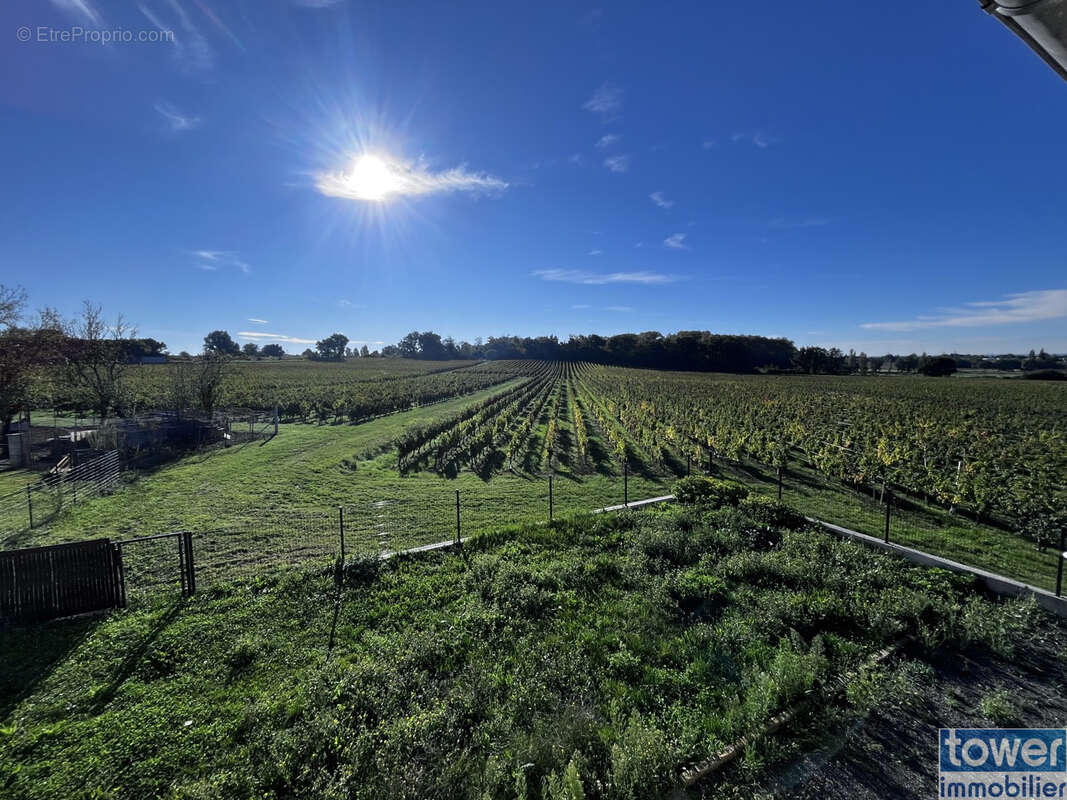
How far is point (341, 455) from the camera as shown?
725 inches

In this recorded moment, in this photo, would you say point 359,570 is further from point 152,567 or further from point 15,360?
point 15,360

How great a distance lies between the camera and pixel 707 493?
11094 millimetres

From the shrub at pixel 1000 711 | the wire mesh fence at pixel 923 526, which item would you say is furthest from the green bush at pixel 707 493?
the shrub at pixel 1000 711

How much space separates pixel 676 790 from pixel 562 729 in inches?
43.3

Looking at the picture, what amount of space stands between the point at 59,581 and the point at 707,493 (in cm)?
1297

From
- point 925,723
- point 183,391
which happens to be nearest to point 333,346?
point 183,391

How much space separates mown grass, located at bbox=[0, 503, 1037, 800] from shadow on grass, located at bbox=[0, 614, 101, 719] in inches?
1.0

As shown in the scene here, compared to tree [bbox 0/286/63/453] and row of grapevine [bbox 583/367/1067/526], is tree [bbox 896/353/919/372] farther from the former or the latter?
tree [bbox 0/286/63/453]

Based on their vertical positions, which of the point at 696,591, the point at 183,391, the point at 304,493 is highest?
the point at 183,391

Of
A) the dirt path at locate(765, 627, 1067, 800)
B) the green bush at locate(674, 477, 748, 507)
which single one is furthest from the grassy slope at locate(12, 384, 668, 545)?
the dirt path at locate(765, 627, 1067, 800)

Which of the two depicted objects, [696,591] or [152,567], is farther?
[152,567]

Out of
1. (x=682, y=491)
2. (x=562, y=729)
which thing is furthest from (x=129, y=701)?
(x=682, y=491)

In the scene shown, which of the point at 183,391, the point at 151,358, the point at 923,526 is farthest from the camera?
the point at 151,358

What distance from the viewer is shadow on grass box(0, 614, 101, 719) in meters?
4.65
